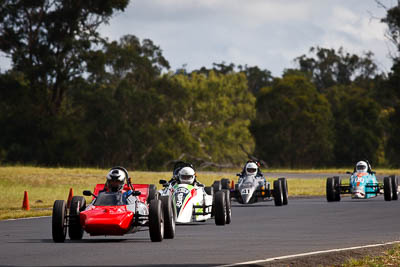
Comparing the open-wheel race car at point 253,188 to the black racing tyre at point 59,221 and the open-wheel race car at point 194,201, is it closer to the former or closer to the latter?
the open-wheel race car at point 194,201

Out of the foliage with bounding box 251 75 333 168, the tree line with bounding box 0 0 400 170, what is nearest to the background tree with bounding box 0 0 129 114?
the tree line with bounding box 0 0 400 170

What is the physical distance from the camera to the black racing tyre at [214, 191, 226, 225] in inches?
856

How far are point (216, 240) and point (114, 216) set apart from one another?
221cm

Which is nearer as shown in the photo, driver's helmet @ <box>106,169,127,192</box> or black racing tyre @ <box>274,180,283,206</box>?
driver's helmet @ <box>106,169,127,192</box>

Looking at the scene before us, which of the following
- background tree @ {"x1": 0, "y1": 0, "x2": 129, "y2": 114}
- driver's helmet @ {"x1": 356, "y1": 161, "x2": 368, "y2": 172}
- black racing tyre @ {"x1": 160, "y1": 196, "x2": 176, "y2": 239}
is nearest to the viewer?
black racing tyre @ {"x1": 160, "y1": 196, "x2": 176, "y2": 239}

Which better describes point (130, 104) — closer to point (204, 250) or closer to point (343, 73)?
point (343, 73)

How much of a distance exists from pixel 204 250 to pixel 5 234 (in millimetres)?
6518

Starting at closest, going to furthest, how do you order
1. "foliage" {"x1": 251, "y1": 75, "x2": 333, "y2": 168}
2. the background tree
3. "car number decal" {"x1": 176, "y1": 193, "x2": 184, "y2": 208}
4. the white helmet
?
"car number decal" {"x1": 176, "y1": 193, "x2": 184, "y2": 208}, the white helmet, the background tree, "foliage" {"x1": 251, "y1": 75, "x2": 333, "y2": 168}

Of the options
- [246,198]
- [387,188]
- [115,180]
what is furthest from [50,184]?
[115,180]

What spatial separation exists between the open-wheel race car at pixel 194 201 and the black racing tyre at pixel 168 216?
3.11 metres

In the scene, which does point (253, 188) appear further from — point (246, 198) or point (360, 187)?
point (360, 187)

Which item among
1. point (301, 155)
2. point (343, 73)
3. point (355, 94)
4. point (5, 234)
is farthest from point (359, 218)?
point (343, 73)

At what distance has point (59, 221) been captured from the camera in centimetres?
1745

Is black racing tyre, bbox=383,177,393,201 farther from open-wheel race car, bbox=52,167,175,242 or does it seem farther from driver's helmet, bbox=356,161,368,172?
open-wheel race car, bbox=52,167,175,242
